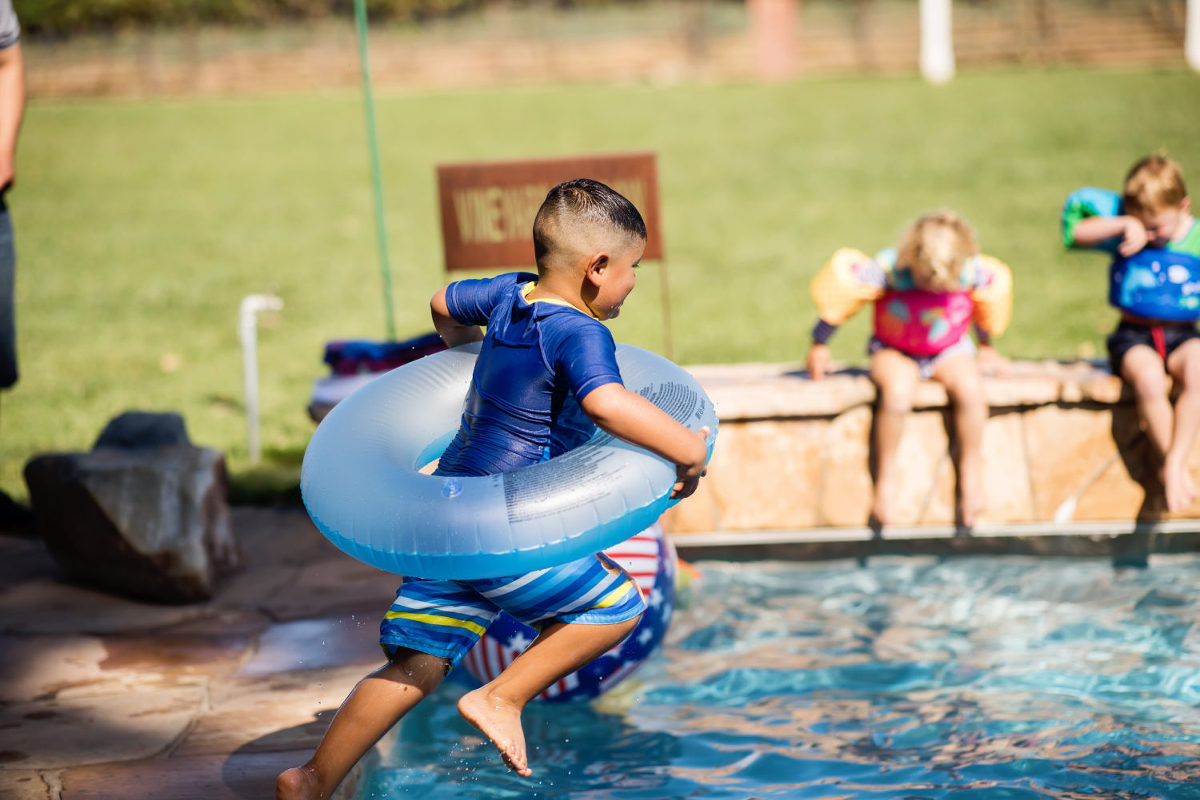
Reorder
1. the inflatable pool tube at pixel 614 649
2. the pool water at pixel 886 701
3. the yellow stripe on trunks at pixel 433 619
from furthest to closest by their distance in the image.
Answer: the inflatable pool tube at pixel 614 649
the pool water at pixel 886 701
the yellow stripe on trunks at pixel 433 619

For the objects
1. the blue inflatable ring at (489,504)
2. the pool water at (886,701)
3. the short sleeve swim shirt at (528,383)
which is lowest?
the pool water at (886,701)

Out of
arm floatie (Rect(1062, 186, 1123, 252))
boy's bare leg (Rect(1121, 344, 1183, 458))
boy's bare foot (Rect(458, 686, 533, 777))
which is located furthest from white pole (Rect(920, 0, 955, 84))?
boy's bare foot (Rect(458, 686, 533, 777))

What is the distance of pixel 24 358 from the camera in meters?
7.25

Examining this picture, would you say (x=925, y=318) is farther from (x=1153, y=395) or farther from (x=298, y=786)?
(x=298, y=786)

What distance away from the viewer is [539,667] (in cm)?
241

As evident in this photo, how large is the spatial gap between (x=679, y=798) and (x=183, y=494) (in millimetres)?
1906

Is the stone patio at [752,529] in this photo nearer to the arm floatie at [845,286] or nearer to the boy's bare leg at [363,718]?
the arm floatie at [845,286]

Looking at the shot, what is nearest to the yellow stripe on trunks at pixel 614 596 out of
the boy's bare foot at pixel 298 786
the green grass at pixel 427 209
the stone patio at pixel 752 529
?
the boy's bare foot at pixel 298 786

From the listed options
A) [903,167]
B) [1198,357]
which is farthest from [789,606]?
[903,167]

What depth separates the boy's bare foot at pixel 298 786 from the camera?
240 centimetres

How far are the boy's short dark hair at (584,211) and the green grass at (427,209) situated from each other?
9.51 ft

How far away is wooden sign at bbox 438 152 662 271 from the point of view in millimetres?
4801

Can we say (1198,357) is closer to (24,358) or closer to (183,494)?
(183,494)

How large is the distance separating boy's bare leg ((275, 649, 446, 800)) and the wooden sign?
2.57 metres
